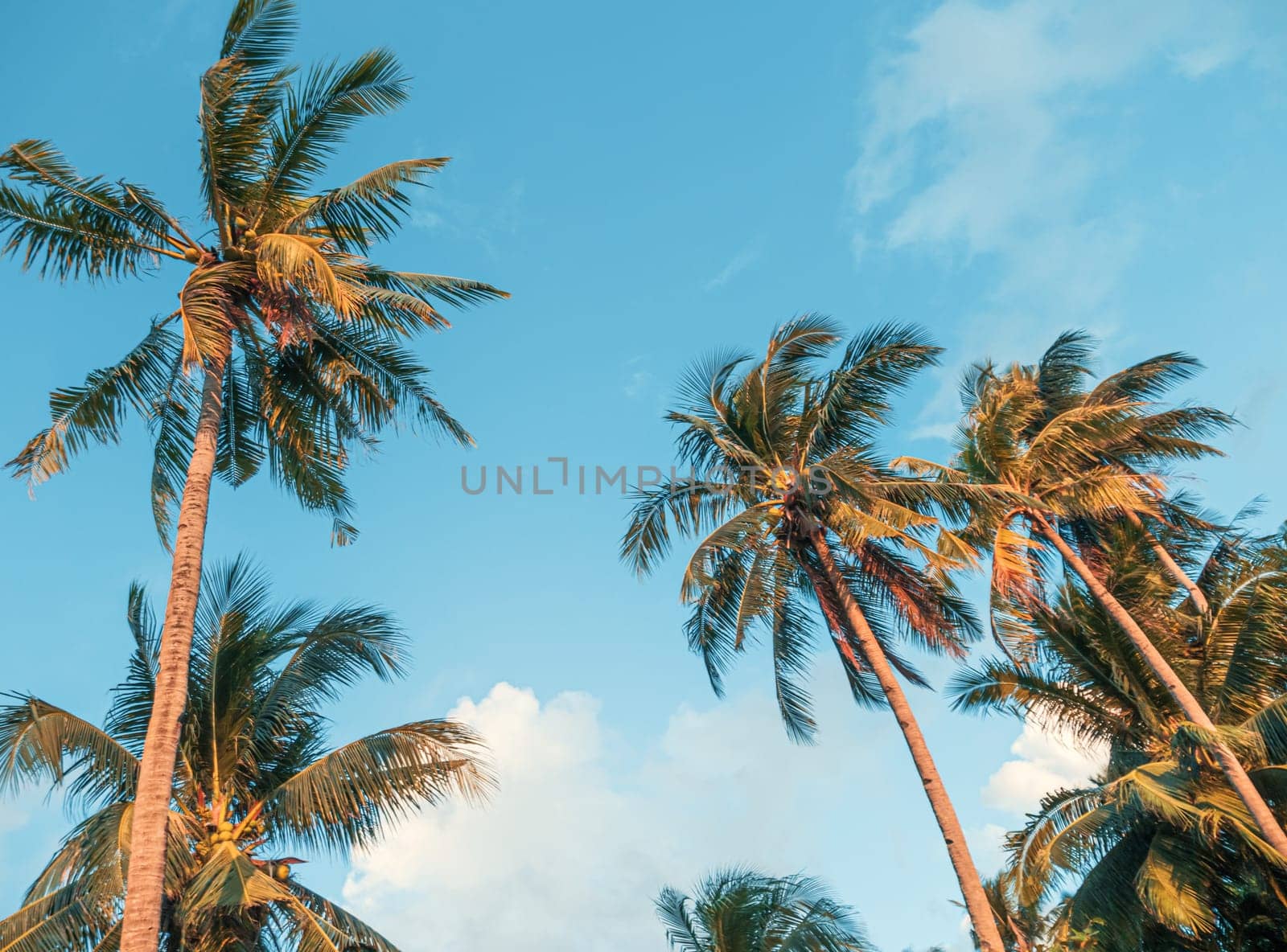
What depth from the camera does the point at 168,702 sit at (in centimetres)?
934

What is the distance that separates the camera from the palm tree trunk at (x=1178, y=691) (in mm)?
13227

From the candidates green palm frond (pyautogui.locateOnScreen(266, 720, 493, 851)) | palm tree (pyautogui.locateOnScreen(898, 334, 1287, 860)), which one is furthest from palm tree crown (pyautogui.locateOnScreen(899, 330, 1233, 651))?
green palm frond (pyautogui.locateOnScreen(266, 720, 493, 851))

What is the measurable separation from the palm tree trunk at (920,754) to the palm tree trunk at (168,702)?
29.2 ft

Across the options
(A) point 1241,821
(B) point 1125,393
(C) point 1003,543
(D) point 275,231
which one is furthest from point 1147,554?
(D) point 275,231

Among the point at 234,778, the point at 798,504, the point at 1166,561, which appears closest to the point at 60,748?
the point at 234,778

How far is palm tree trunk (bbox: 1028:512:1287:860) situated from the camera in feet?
43.4

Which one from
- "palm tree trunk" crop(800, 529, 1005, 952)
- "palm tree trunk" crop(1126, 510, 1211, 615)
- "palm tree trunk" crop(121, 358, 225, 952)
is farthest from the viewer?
"palm tree trunk" crop(1126, 510, 1211, 615)

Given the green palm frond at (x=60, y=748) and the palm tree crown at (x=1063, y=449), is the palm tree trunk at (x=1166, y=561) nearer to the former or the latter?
the palm tree crown at (x=1063, y=449)

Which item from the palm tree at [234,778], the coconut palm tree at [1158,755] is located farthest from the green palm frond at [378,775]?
the coconut palm tree at [1158,755]

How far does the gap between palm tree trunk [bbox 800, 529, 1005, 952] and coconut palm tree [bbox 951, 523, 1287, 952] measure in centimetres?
133

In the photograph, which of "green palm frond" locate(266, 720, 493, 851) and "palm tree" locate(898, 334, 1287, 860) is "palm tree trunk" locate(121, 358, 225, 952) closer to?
"green palm frond" locate(266, 720, 493, 851)

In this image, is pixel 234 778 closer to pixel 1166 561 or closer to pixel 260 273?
pixel 260 273

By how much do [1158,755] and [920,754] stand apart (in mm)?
5023

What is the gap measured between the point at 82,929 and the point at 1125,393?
786 inches
